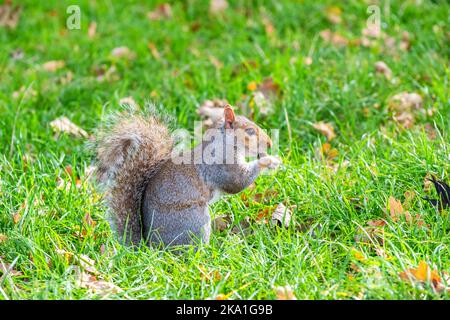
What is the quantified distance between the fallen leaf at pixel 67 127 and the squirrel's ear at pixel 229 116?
1.13 meters

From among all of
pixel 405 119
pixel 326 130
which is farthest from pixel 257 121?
pixel 405 119

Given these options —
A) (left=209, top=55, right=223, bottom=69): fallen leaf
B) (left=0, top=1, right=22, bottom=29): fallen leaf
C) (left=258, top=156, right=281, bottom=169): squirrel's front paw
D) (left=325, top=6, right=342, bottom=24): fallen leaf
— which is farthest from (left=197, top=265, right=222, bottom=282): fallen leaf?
(left=0, top=1, right=22, bottom=29): fallen leaf

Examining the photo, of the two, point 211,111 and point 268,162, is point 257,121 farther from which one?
point 268,162

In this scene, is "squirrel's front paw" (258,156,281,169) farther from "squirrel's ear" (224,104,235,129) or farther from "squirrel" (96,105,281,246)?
"squirrel's ear" (224,104,235,129)

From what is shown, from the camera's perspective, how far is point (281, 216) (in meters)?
2.94

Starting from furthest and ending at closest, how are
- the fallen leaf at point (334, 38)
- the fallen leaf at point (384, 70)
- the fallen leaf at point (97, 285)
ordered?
the fallen leaf at point (334, 38) < the fallen leaf at point (384, 70) < the fallen leaf at point (97, 285)

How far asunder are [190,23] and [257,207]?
253 centimetres

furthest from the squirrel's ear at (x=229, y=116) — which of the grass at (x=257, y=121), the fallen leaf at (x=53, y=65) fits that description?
the fallen leaf at (x=53, y=65)

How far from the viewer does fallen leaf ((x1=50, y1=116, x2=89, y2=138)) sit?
3812 mm

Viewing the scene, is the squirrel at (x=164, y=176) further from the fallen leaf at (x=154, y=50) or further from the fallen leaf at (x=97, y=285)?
the fallen leaf at (x=154, y=50)

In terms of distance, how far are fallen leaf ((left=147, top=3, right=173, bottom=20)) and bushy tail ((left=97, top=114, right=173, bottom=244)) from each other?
2659 mm

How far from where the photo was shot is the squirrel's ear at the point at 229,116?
282 centimetres
